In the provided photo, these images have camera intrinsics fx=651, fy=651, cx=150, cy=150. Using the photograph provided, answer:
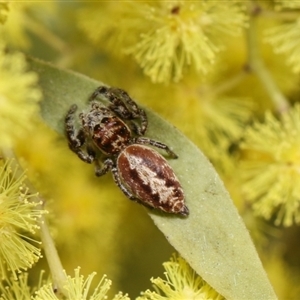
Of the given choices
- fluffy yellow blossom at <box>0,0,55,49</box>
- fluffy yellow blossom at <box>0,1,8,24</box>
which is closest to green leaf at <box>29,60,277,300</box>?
fluffy yellow blossom at <box>0,1,8,24</box>

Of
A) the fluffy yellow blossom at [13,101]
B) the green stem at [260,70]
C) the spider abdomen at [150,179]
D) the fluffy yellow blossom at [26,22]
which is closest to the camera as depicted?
the fluffy yellow blossom at [13,101]

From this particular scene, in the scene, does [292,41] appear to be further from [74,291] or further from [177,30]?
[74,291]

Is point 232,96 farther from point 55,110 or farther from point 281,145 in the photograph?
point 55,110

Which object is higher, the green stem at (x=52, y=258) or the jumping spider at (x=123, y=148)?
the jumping spider at (x=123, y=148)

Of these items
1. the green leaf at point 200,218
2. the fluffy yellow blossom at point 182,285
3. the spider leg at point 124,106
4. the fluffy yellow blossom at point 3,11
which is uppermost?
the fluffy yellow blossom at point 3,11

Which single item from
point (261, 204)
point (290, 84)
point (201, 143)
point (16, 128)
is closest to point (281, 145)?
point (261, 204)

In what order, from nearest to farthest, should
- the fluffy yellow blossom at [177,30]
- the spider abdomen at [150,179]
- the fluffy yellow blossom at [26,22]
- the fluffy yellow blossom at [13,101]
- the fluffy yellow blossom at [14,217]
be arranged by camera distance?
1. the fluffy yellow blossom at [13,101]
2. the fluffy yellow blossom at [14,217]
3. the spider abdomen at [150,179]
4. the fluffy yellow blossom at [177,30]
5. the fluffy yellow blossom at [26,22]

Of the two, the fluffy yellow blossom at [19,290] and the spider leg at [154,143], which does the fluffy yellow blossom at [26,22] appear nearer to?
the spider leg at [154,143]

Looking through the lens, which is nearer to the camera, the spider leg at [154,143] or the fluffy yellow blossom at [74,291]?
the fluffy yellow blossom at [74,291]

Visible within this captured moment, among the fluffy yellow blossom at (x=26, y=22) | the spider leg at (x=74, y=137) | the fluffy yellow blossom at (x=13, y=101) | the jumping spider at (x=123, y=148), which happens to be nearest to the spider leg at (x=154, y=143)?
the jumping spider at (x=123, y=148)
